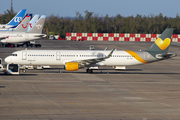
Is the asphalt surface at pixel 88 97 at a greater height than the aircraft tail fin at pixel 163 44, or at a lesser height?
lesser

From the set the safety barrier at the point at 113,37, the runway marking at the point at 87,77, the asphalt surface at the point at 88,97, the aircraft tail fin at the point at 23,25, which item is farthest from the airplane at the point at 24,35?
the safety barrier at the point at 113,37

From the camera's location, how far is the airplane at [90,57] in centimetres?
4838

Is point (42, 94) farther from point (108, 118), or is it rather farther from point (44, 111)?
point (108, 118)

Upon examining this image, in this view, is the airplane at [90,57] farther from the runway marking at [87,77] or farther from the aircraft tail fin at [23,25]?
the aircraft tail fin at [23,25]

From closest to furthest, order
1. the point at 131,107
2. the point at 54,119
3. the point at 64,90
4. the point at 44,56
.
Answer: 1. the point at 54,119
2. the point at 131,107
3. the point at 64,90
4. the point at 44,56

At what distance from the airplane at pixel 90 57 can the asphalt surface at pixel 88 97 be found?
84.7 inches

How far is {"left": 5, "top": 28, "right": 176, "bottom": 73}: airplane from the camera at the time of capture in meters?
48.4

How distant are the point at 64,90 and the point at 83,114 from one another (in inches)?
424

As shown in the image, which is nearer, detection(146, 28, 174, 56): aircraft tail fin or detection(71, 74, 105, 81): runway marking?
detection(71, 74, 105, 81): runway marking

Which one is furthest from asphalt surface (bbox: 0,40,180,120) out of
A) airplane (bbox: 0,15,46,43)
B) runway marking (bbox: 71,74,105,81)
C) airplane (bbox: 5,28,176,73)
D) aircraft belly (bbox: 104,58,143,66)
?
airplane (bbox: 0,15,46,43)

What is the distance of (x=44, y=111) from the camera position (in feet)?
84.4

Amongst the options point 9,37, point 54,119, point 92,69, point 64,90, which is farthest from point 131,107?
point 9,37

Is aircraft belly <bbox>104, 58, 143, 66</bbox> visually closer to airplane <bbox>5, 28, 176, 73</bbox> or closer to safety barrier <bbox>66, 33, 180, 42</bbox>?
airplane <bbox>5, 28, 176, 73</bbox>

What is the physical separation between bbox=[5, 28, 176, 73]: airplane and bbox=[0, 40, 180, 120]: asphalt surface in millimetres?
2151
